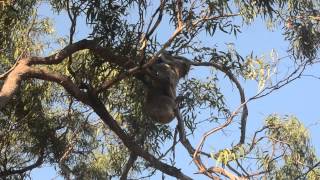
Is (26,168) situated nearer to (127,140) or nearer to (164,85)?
(127,140)

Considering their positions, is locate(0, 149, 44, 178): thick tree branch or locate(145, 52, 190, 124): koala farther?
locate(0, 149, 44, 178): thick tree branch

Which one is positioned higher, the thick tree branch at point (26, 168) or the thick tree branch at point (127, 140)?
the thick tree branch at point (26, 168)

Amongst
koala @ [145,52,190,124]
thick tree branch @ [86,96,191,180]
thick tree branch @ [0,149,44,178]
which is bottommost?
thick tree branch @ [86,96,191,180]

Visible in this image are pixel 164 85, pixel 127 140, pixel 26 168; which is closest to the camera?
pixel 127 140

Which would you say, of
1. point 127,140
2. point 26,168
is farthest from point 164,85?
point 26,168

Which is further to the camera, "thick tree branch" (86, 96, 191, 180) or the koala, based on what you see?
the koala

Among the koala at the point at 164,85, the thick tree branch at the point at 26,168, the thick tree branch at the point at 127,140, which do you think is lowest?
the thick tree branch at the point at 127,140

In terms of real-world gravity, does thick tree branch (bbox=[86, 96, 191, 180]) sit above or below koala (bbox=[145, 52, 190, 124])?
below

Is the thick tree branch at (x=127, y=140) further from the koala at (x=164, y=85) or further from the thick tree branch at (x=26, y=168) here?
the thick tree branch at (x=26, y=168)

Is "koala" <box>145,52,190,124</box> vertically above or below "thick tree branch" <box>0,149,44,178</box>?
below

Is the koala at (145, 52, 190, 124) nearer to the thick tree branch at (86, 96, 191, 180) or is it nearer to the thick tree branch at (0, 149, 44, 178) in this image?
the thick tree branch at (86, 96, 191, 180)

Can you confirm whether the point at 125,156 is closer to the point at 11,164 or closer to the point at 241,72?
the point at 11,164

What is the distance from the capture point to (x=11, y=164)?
8.47m

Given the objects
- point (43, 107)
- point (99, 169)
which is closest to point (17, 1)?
point (43, 107)
